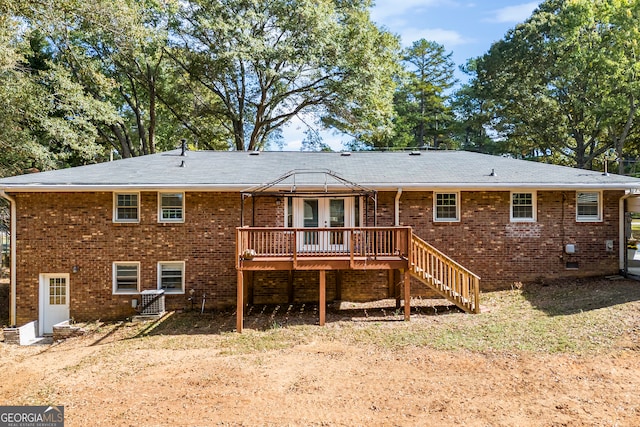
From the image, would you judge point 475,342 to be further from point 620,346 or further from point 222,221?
point 222,221

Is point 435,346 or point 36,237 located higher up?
point 36,237

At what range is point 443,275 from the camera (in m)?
9.81

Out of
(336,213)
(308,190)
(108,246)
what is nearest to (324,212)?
(336,213)

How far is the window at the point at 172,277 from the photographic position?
437 inches

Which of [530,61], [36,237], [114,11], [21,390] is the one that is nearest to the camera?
[21,390]

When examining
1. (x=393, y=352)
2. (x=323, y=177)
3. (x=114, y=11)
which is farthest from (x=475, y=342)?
(x=114, y=11)

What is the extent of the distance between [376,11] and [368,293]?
21254mm

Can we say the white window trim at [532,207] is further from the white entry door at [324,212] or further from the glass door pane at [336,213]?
the glass door pane at [336,213]

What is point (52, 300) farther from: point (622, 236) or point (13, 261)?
point (622, 236)

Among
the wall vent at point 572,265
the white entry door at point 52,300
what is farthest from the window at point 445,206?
the white entry door at point 52,300

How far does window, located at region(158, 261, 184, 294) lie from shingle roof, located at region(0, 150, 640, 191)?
2.42 metres

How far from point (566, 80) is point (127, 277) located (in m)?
29.0

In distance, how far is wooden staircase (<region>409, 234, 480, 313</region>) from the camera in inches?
375

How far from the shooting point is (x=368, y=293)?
11.6m
